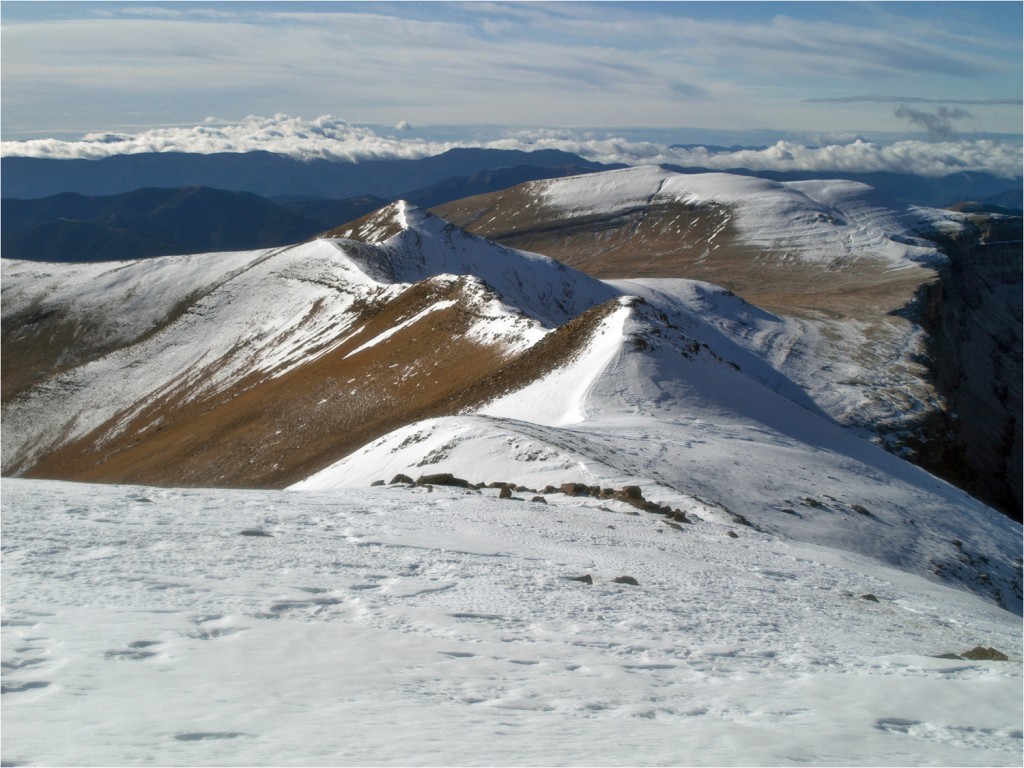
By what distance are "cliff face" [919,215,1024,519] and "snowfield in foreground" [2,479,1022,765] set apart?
4894 cm

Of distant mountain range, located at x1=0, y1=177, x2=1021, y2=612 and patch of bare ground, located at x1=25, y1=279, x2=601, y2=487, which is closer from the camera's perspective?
distant mountain range, located at x1=0, y1=177, x2=1021, y2=612

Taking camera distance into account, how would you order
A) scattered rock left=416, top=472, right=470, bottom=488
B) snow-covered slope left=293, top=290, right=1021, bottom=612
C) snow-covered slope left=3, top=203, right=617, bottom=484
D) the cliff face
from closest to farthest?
scattered rock left=416, top=472, right=470, bottom=488, snow-covered slope left=293, top=290, right=1021, bottom=612, snow-covered slope left=3, top=203, right=617, bottom=484, the cliff face

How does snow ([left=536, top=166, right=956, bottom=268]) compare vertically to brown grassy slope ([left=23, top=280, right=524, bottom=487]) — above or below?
above

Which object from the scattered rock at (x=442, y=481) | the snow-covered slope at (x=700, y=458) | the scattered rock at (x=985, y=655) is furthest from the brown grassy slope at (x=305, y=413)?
the scattered rock at (x=985, y=655)

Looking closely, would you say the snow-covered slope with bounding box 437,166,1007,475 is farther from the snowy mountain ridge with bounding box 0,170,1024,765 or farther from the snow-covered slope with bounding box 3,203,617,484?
the snowy mountain ridge with bounding box 0,170,1024,765

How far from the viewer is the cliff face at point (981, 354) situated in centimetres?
6184

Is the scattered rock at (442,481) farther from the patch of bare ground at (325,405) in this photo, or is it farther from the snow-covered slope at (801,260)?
the snow-covered slope at (801,260)

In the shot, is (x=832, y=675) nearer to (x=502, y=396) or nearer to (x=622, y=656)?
(x=622, y=656)

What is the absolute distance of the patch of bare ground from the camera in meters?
35.2

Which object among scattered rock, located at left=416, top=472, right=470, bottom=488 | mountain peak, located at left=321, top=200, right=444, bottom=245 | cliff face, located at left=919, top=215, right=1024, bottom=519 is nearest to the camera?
scattered rock, located at left=416, top=472, right=470, bottom=488

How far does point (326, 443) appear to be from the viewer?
1405 inches

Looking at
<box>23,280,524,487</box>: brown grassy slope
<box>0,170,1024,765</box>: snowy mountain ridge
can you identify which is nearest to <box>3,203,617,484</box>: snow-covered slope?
<box>23,280,524,487</box>: brown grassy slope

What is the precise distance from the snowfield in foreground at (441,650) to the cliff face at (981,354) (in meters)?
48.9

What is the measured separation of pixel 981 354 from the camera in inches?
4023
